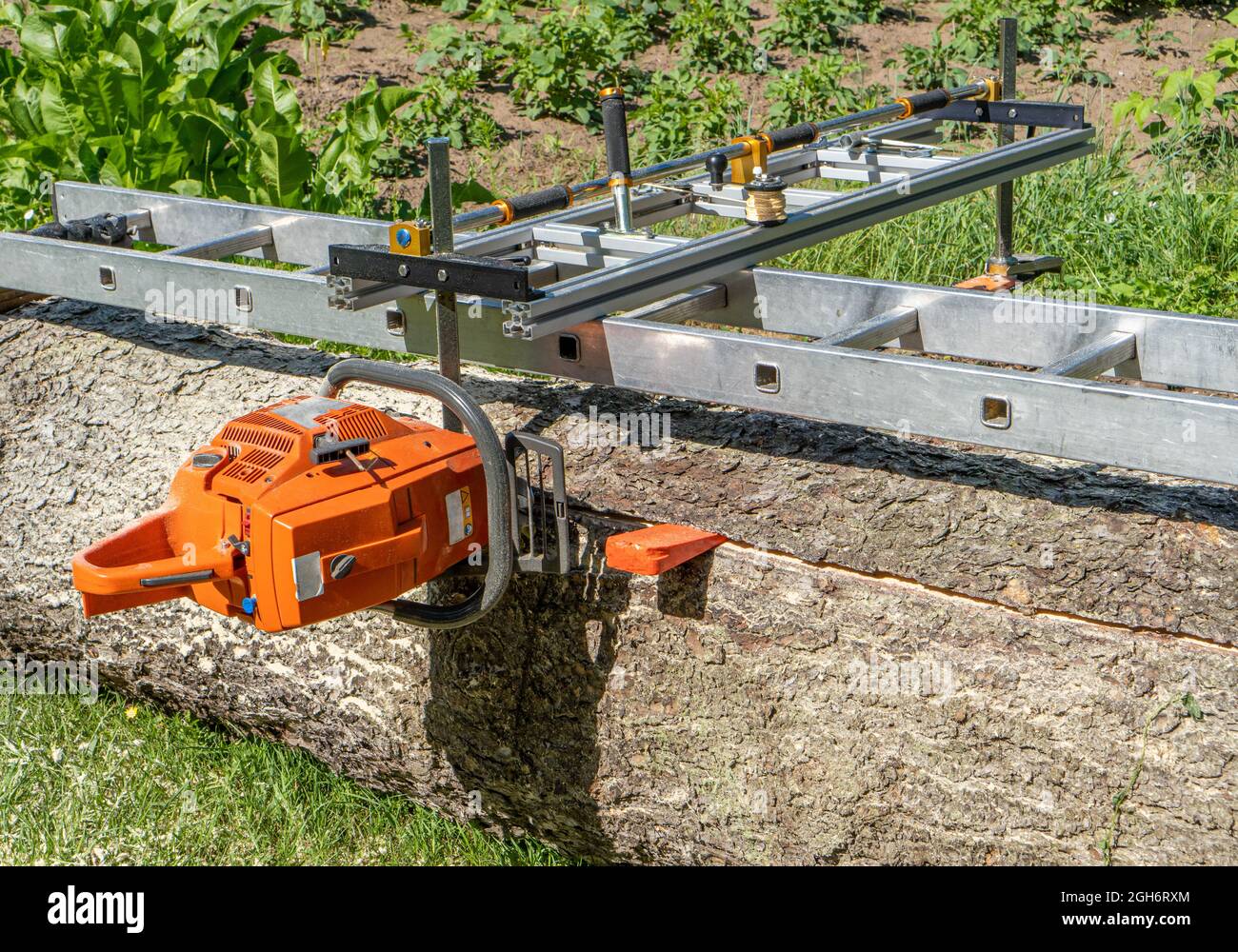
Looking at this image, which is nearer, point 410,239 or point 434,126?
point 410,239

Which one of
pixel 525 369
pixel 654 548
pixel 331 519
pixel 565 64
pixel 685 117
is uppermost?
pixel 565 64

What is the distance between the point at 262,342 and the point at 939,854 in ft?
6.37

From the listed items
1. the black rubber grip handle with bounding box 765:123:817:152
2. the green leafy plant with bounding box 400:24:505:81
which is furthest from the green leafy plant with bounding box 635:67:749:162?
the black rubber grip handle with bounding box 765:123:817:152

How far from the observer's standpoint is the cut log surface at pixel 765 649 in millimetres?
2330

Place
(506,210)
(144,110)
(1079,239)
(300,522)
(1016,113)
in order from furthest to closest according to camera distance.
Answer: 1. (1079,239)
2. (144,110)
3. (1016,113)
4. (506,210)
5. (300,522)

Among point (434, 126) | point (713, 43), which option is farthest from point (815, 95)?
point (434, 126)

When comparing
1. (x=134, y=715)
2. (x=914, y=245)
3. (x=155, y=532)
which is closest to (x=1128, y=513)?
(x=155, y=532)

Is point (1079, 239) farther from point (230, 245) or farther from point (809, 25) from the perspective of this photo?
point (230, 245)

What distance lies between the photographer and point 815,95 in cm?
716

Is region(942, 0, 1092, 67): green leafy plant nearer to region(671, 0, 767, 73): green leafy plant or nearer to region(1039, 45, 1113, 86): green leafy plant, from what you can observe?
region(1039, 45, 1113, 86): green leafy plant

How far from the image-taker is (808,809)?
2.65 metres

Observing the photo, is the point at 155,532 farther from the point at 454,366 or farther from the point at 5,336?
the point at 5,336

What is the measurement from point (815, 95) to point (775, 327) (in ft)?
15.3

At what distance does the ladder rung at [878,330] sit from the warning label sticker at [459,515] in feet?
2.22
